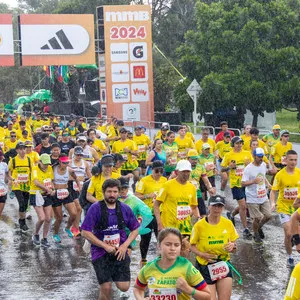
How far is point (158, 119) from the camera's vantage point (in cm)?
3922

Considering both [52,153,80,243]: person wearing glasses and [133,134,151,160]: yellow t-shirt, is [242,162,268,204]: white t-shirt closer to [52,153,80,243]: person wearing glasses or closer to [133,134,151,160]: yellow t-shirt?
[52,153,80,243]: person wearing glasses

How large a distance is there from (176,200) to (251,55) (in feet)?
65.0

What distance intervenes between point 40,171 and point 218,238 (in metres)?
5.81

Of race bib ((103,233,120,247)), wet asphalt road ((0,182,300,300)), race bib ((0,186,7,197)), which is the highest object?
race bib ((103,233,120,247))

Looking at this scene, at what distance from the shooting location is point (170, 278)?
6.25 m

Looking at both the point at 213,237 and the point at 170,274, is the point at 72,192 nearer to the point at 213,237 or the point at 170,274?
the point at 213,237

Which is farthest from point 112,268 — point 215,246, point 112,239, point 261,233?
point 261,233

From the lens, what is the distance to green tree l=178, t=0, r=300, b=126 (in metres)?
28.7

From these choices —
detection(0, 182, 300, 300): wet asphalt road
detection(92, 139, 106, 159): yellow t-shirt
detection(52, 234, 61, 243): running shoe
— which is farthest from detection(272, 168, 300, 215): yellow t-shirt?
detection(92, 139, 106, 159): yellow t-shirt

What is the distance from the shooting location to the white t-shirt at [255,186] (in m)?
13.3

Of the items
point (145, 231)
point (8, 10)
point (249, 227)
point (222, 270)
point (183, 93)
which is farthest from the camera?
point (8, 10)

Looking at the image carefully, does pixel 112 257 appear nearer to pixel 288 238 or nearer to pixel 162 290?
pixel 162 290

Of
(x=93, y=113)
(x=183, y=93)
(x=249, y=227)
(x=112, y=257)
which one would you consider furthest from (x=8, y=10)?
(x=112, y=257)

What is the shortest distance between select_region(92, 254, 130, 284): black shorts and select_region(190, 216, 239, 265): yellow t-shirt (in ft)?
2.61
